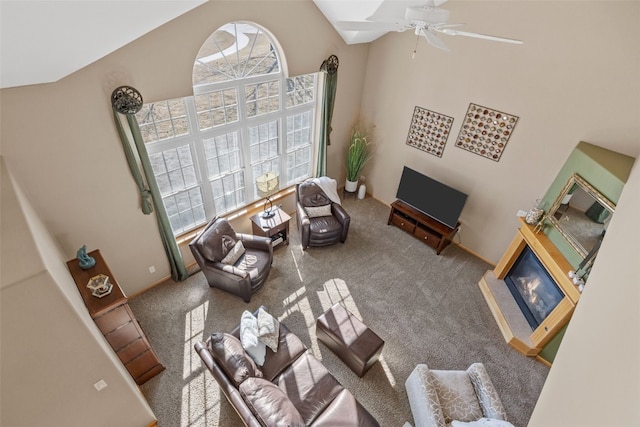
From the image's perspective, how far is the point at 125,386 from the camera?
2654 millimetres

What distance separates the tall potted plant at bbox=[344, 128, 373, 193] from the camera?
238 inches

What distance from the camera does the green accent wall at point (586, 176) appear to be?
3.35 metres

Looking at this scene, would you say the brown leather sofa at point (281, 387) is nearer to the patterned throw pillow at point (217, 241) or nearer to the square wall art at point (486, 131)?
the patterned throw pillow at point (217, 241)

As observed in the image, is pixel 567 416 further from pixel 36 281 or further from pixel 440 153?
pixel 440 153

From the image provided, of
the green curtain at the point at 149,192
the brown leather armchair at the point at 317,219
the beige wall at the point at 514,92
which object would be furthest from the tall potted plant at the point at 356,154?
the green curtain at the point at 149,192

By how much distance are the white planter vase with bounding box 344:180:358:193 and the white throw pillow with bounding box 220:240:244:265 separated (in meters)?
2.80

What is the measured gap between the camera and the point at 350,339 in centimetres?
362

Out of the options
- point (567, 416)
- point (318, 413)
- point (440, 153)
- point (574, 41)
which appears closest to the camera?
point (567, 416)

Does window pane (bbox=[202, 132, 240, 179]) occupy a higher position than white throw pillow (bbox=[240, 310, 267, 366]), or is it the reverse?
window pane (bbox=[202, 132, 240, 179])

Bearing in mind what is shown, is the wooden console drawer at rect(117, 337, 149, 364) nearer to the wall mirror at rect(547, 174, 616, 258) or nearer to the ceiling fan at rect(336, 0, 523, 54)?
the ceiling fan at rect(336, 0, 523, 54)

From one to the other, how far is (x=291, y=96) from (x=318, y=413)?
13.9ft

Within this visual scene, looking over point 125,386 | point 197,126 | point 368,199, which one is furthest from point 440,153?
point 125,386

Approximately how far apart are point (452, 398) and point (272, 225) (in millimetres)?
3174

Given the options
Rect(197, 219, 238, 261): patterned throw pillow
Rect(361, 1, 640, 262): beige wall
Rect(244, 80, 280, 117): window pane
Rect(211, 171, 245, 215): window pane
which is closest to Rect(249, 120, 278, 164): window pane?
Rect(244, 80, 280, 117): window pane
